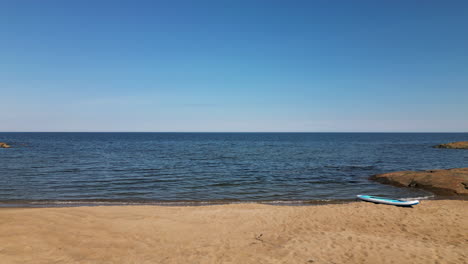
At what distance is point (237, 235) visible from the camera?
39.0 feet

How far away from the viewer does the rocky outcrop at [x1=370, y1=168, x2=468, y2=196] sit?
22.2 m

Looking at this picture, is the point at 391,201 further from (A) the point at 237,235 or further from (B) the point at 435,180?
(A) the point at 237,235

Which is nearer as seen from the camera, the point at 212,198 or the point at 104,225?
the point at 104,225

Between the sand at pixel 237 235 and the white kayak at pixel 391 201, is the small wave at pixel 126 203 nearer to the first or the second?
the white kayak at pixel 391 201

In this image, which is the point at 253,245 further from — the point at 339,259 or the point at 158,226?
the point at 158,226

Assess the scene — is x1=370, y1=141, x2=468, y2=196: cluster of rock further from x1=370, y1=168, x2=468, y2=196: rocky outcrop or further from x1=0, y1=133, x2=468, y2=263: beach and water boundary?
x1=0, y1=133, x2=468, y2=263: beach and water boundary

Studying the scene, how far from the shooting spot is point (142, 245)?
10430 millimetres

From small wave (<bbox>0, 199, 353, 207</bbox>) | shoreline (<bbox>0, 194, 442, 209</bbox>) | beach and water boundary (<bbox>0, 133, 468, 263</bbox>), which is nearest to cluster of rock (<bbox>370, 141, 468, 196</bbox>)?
shoreline (<bbox>0, 194, 442, 209</bbox>)

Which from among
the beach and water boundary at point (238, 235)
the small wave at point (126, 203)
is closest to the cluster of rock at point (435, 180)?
the beach and water boundary at point (238, 235)

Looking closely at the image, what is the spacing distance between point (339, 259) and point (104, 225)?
9856mm

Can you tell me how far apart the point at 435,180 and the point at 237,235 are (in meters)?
21.1

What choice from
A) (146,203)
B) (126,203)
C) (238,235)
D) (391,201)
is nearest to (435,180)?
(391,201)

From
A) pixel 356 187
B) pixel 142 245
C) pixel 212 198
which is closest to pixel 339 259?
pixel 142 245

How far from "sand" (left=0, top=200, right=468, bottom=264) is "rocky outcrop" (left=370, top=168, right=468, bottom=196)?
289 inches
